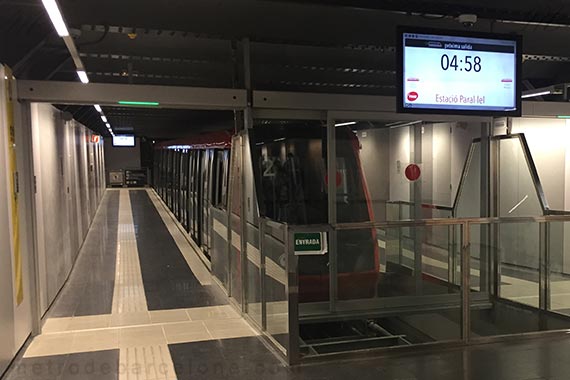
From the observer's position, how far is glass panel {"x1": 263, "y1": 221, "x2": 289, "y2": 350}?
3.70m

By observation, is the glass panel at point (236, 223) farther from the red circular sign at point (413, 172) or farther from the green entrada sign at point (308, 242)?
the red circular sign at point (413, 172)

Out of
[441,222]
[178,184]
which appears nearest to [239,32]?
[441,222]

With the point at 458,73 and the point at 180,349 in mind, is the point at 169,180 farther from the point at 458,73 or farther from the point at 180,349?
the point at 458,73

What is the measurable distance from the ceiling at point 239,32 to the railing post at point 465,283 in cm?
193

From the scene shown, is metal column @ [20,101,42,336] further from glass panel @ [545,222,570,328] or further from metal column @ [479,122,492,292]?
glass panel @ [545,222,570,328]

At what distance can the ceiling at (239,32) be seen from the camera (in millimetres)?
4137

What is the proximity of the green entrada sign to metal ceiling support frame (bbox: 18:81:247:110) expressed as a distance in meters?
1.65

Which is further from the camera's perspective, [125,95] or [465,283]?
[125,95]

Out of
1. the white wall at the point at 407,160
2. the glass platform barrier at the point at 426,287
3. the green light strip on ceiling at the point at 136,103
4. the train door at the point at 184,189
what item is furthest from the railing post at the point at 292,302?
the train door at the point at 184,189

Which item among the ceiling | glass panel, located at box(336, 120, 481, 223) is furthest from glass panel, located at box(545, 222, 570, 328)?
the ceiling

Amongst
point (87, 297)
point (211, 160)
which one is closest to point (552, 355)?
point (87, 297)

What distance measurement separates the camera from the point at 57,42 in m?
5.42

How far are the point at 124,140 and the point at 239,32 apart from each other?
2217cm

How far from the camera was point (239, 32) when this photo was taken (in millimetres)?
4609
